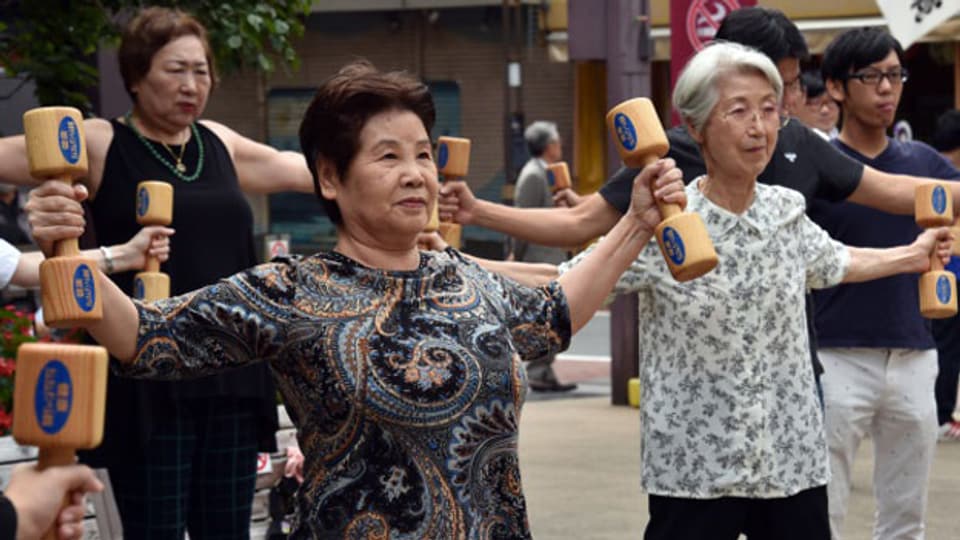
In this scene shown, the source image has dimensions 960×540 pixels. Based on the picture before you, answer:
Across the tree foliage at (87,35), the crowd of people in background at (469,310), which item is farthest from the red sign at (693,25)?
the crowd of people in background at (469,310)

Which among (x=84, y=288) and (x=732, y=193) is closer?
(x=84, y=288)

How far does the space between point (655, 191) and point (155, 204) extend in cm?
145

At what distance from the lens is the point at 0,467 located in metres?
4.96

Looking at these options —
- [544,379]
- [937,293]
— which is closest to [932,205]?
[937,293]

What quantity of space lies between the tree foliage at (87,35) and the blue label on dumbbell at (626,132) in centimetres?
300

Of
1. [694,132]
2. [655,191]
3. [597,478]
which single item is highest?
[694,132]

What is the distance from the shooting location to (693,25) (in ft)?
28.2

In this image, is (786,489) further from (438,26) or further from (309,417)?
(438,26)

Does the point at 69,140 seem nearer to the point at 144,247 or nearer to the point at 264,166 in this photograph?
the point at 144,247

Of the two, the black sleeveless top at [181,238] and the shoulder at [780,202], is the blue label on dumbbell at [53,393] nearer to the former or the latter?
the black sleeveless top at [181,238]

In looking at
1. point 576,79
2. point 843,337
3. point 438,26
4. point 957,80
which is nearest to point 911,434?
point 843,337

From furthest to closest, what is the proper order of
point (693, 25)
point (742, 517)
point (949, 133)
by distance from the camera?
point (949, 133) < point (693, 25) < point (742, 517)

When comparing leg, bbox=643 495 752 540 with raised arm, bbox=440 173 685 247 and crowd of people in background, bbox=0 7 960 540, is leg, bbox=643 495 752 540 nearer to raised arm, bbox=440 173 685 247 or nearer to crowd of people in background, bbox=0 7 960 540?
crowd of people in background, bbox=0 7 960 540

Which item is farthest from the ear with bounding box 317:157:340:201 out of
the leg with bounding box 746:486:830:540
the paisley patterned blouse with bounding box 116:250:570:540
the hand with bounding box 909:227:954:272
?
the hand with bounding box 909:227:954:272
